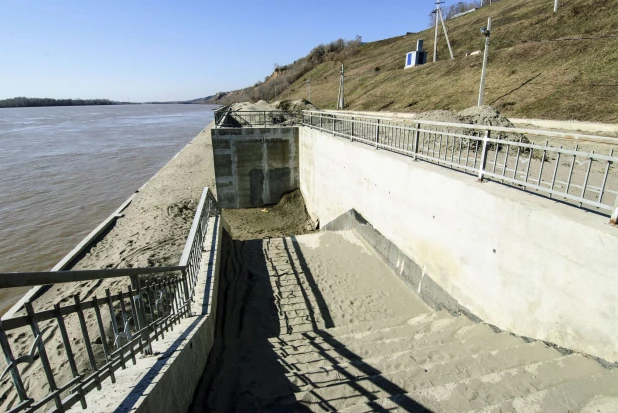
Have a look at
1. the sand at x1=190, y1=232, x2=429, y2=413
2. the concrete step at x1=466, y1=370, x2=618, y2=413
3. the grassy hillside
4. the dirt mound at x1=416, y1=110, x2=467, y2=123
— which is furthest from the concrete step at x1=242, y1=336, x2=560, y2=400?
the grassy hillside

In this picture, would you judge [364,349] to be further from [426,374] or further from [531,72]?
[531,72]

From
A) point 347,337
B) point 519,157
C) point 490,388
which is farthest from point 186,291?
point 519,157

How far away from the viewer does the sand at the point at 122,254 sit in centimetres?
628

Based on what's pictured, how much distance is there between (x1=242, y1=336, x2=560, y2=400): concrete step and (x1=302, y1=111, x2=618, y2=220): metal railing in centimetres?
172

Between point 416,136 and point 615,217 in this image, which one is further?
point 416,136

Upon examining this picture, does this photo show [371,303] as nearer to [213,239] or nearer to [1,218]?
[213,239]

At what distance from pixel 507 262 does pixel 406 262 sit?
2807 millimetres

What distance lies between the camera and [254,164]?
17.0 meters

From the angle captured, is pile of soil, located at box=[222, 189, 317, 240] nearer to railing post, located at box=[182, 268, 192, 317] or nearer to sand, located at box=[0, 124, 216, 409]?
sand, located at box=[0, 124, 216, 409]

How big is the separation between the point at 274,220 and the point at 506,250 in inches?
487

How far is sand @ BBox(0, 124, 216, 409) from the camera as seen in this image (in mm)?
6281

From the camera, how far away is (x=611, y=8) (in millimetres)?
25797

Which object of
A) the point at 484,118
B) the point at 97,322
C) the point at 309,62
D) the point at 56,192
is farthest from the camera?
the point at 309,62

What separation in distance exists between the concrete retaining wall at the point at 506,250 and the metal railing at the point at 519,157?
0.22 m
